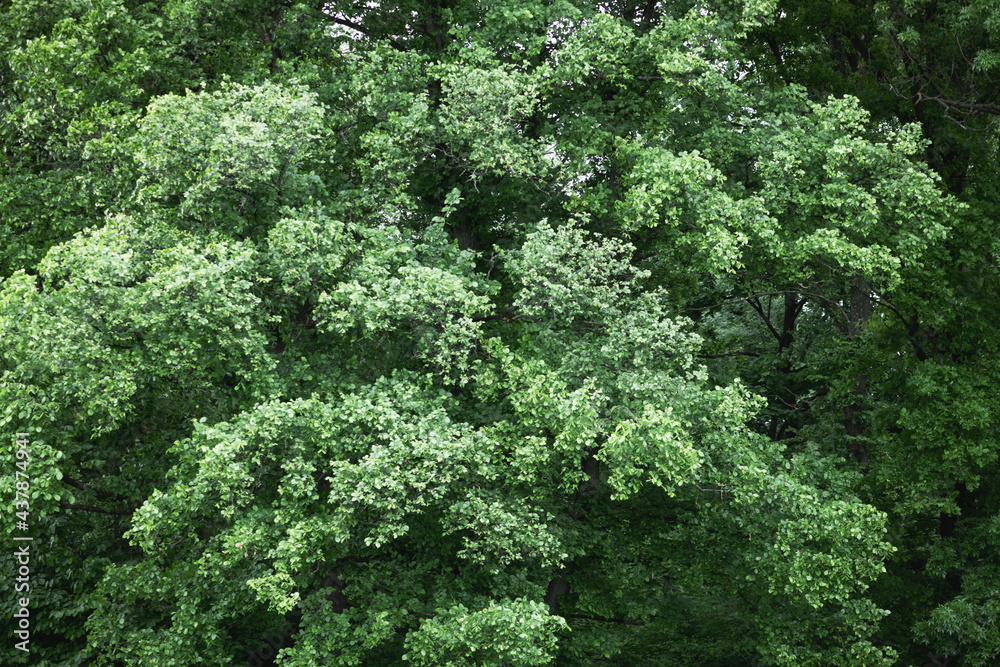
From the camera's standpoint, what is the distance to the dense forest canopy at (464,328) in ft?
39.9

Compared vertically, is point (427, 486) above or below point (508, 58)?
below

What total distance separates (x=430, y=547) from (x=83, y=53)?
9.92 meters

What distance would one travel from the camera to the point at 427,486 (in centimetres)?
1254

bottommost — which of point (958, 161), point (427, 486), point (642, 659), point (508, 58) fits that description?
point (642, 659)

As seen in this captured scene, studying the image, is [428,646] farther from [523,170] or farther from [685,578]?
[523,170]

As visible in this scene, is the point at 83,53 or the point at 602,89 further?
the point at 602,89

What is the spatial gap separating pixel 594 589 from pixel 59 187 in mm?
11470

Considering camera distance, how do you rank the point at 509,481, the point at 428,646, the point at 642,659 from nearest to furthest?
1. the point at 428,646
2. the point at 509,481
3. the point at 642,659

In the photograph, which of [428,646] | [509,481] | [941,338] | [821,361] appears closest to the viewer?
[428,646]

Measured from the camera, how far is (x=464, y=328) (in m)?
13.0

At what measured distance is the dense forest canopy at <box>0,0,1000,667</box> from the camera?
479 inches

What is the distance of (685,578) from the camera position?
15.9m

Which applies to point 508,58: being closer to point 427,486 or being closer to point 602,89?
point 602,89

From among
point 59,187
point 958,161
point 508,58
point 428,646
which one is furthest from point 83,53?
point 958,161
